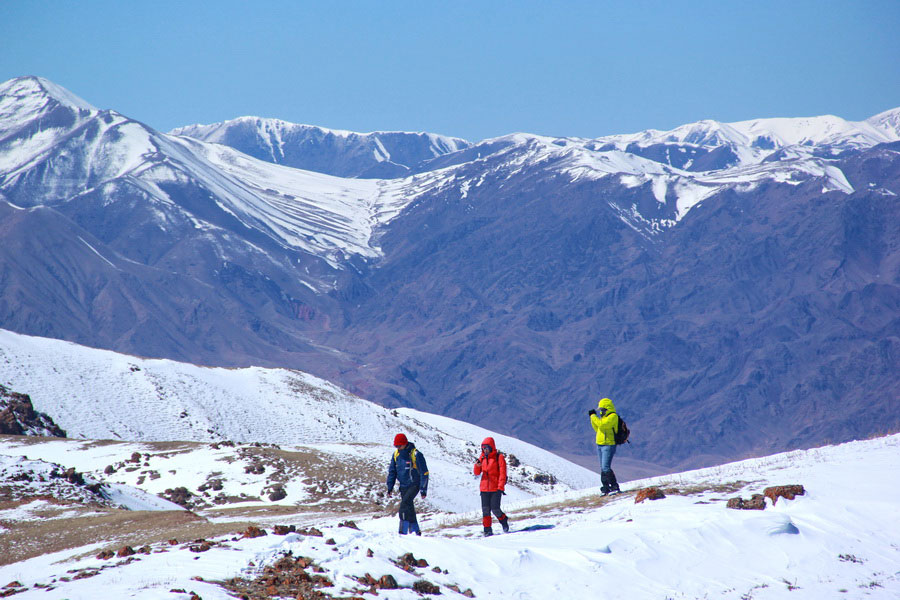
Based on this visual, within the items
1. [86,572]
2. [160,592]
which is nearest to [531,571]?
[160,592]

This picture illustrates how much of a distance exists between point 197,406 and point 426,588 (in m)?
63.5

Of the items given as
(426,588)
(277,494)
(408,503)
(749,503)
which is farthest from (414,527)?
(277,494)

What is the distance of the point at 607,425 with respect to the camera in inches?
849

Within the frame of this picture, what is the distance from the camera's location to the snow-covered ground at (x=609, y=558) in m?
15.1

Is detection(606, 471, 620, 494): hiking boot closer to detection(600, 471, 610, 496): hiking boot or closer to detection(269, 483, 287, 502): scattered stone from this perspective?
detection(600, 471, 610, 496): hiking boot

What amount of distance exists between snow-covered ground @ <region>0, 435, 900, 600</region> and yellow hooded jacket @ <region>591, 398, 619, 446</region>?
63.1 inches

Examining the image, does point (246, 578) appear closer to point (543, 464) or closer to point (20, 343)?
point (20, 343)

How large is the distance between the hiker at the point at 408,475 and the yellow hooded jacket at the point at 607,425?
452 cm

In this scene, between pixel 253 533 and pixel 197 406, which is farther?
pixel 197 406

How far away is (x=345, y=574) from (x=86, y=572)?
446 cm

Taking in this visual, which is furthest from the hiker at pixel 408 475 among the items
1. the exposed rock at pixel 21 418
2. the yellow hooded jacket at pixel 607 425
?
the exposed rock at pixel 21 418

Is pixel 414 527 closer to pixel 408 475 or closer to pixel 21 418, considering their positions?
pixel 408 475

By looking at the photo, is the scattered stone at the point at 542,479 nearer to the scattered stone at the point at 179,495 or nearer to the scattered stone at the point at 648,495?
the scattered stone at the point at 179,495

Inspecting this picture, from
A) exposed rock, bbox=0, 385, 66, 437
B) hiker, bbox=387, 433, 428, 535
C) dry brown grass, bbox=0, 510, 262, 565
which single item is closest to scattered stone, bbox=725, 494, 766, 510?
hiker, bbox=387, 433, 428, 535
